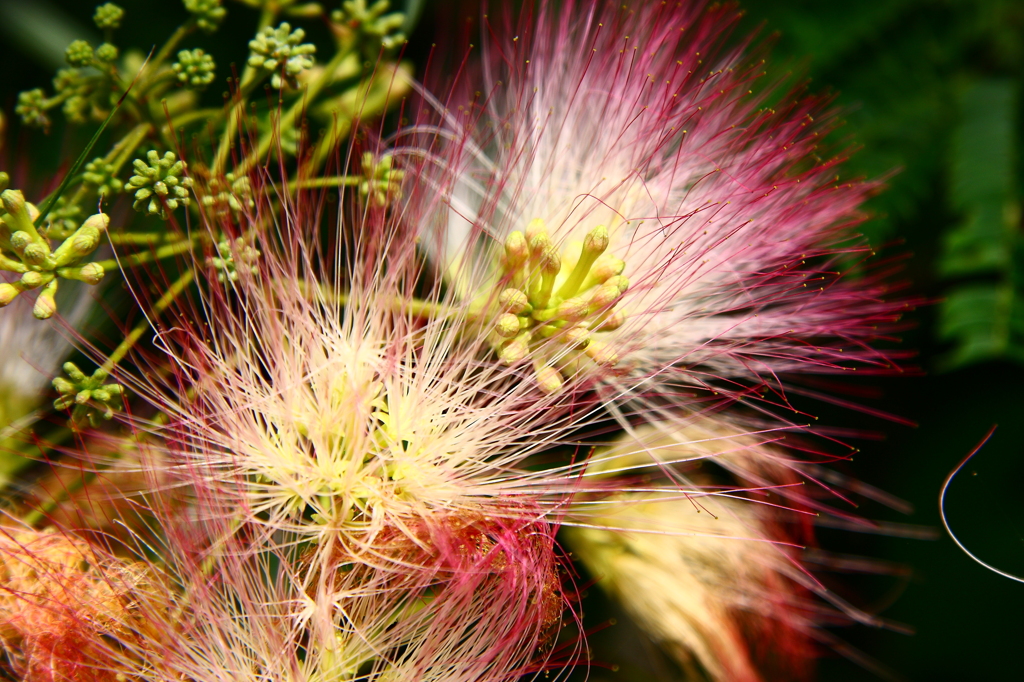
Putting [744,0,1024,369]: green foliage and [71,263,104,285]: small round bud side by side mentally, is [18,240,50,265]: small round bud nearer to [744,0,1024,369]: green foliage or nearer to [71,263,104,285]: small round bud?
[71,263,104,285]: small round bud

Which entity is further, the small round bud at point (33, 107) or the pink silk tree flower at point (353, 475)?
the small round bud at point (33, 107)

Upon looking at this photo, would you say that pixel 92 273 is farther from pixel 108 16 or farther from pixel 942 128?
pixel 942 128

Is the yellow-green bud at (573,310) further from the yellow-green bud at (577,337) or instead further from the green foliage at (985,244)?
the green foliage at (985,244)

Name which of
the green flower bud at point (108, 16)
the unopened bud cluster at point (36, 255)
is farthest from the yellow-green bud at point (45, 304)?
the green flower bud at point (108, 16)

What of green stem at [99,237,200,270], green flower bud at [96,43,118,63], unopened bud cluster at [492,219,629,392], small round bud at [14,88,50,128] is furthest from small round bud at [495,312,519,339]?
small round bud at [14,88,50,128]

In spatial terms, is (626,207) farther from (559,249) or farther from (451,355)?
(451,355)

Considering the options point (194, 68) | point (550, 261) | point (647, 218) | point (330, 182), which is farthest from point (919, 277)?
point (194, 68)

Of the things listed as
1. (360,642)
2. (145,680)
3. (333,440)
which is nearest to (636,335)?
(333,440)
